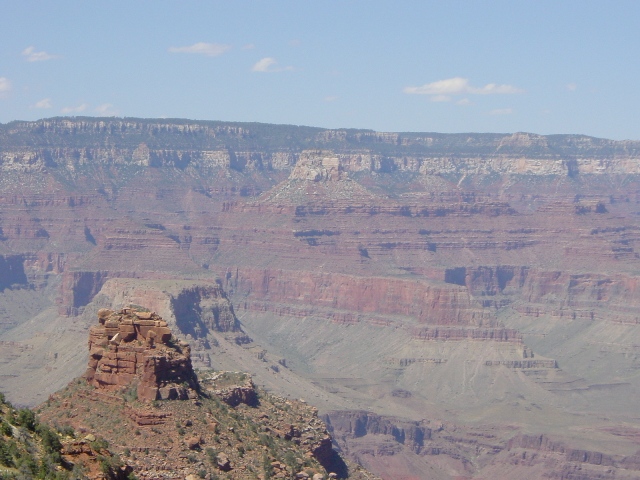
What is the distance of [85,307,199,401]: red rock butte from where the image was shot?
4131cm

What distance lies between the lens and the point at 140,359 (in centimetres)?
4194

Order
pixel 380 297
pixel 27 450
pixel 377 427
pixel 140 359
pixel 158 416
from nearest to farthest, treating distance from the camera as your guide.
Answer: pixel 27 450, pixel 158 416, pixel 140 359, pixel 377 427, pixel 380 297

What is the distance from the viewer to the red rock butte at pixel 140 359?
41.3 m

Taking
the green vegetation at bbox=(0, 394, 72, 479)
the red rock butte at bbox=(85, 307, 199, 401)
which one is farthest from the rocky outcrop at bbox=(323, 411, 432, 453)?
the green vegetation at bbox=(0, 394, 72, 479)

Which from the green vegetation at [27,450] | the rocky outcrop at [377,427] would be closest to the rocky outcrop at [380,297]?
the rocky outcrop at [377,427]

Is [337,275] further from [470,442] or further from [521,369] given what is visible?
[470,442]

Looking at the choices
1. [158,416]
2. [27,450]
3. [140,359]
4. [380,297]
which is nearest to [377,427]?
[380,297]

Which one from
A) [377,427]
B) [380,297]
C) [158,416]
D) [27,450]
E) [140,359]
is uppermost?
[27,450]

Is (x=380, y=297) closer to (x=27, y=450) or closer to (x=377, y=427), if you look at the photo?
(x=377, y=427)

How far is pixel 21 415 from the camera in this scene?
3177 cm

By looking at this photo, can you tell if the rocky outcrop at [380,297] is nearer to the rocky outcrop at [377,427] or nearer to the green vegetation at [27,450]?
the rocky outcrop at [377,427]

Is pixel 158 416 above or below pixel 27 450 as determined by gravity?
below

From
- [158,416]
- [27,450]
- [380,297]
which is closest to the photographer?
[27,450]

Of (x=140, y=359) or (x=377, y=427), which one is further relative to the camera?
(x=377, y=427)
